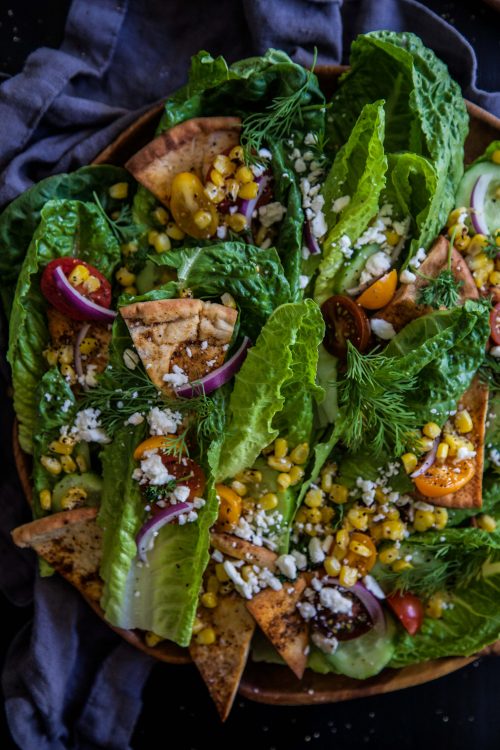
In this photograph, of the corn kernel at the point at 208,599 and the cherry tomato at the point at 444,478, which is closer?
the cherry tomato at the point at 444,478

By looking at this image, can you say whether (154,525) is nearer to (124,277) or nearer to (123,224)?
(124,277)

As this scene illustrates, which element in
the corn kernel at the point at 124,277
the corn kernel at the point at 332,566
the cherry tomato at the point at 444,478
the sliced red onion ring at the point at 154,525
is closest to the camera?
the sliced red onion ring at the point at 154,525

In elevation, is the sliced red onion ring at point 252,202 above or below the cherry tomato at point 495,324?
above

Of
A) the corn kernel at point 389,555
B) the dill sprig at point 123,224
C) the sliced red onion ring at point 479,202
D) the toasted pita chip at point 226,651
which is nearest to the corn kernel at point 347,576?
the corn kernel at point 389,555

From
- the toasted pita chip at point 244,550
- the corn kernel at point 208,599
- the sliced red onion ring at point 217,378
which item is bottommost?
the corn kernel at point 208,599

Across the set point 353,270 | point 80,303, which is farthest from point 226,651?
point 353,270

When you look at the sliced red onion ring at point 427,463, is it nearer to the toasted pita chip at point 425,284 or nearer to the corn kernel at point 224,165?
the toasted pita chip at point 425,284
